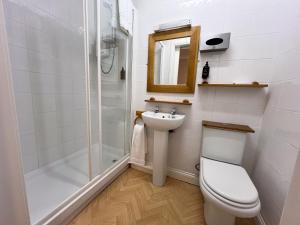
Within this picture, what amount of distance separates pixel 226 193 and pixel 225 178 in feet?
0.57

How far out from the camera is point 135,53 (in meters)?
1.70

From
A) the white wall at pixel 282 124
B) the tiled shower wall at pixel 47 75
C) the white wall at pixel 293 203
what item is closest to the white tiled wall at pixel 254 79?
the white wall at pixel 282 124

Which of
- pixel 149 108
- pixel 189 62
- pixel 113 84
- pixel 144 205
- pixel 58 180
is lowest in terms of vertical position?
pixel 144 205

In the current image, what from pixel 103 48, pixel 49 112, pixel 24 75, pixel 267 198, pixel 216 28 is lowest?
pixel 267 198

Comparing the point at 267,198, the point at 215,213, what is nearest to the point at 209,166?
the point at 215,213

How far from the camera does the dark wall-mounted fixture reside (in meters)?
1.26

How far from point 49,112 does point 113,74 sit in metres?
0.87

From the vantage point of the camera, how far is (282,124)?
997mm

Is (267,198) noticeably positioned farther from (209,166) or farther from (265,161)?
(209,166)

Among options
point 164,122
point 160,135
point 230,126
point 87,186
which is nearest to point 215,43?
point 230,126

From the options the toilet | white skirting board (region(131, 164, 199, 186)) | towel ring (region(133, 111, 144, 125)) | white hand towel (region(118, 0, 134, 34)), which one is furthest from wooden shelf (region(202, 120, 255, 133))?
white hand towel (region(118, 0, 134, 34))

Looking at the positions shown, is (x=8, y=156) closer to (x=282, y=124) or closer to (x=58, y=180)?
(x=58, y=180)

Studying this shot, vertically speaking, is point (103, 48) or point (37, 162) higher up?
point (103, 48)

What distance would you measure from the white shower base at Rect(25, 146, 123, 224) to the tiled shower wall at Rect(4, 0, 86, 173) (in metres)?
0.10
